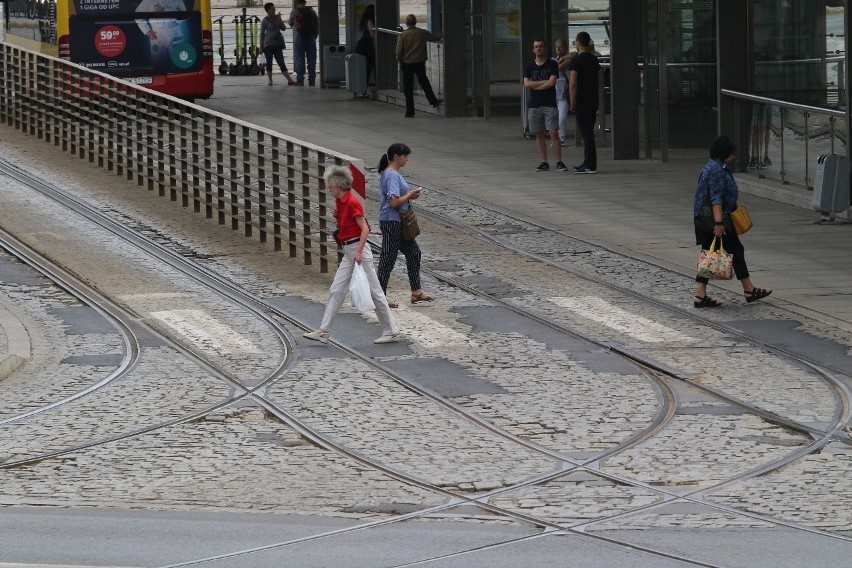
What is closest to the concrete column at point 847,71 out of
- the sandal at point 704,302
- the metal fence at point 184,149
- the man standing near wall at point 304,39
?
the sandal at point 704,302

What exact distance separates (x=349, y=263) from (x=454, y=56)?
18113 millimetres

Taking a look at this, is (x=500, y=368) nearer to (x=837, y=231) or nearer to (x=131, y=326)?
(x=131, y=326)

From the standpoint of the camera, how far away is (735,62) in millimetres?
22688

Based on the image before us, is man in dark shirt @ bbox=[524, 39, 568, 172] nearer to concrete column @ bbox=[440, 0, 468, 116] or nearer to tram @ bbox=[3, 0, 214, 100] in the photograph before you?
concrete column @ bbox=[440, 0, 468, 116]

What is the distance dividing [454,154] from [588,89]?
9.35ft

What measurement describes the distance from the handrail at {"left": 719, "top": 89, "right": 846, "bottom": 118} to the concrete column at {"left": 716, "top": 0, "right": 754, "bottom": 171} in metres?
0.15

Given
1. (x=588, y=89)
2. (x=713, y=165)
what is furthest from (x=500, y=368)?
(x=588, y=89)

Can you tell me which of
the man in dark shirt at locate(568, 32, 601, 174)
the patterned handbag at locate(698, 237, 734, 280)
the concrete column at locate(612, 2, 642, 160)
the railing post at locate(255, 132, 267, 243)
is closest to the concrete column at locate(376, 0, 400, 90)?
the concrete column at locate(612, 2, 642, 160)

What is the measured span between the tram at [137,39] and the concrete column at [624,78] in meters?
9.33

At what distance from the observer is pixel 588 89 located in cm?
2395

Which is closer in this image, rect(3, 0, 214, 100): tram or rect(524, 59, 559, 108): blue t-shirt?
rect(524, 59, 559, 108): blue t-shirt

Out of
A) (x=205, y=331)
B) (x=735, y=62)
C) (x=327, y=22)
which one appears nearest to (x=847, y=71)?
(x=735, y=62)

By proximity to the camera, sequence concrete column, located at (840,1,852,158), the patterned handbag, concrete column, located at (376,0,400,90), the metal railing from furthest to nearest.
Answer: concrete column, located at (376,0,400,90)
the metal railing
concrete column, located at (840,1,852,158)
the patterned handbag

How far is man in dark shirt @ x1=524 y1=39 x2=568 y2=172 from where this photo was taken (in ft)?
76.4
